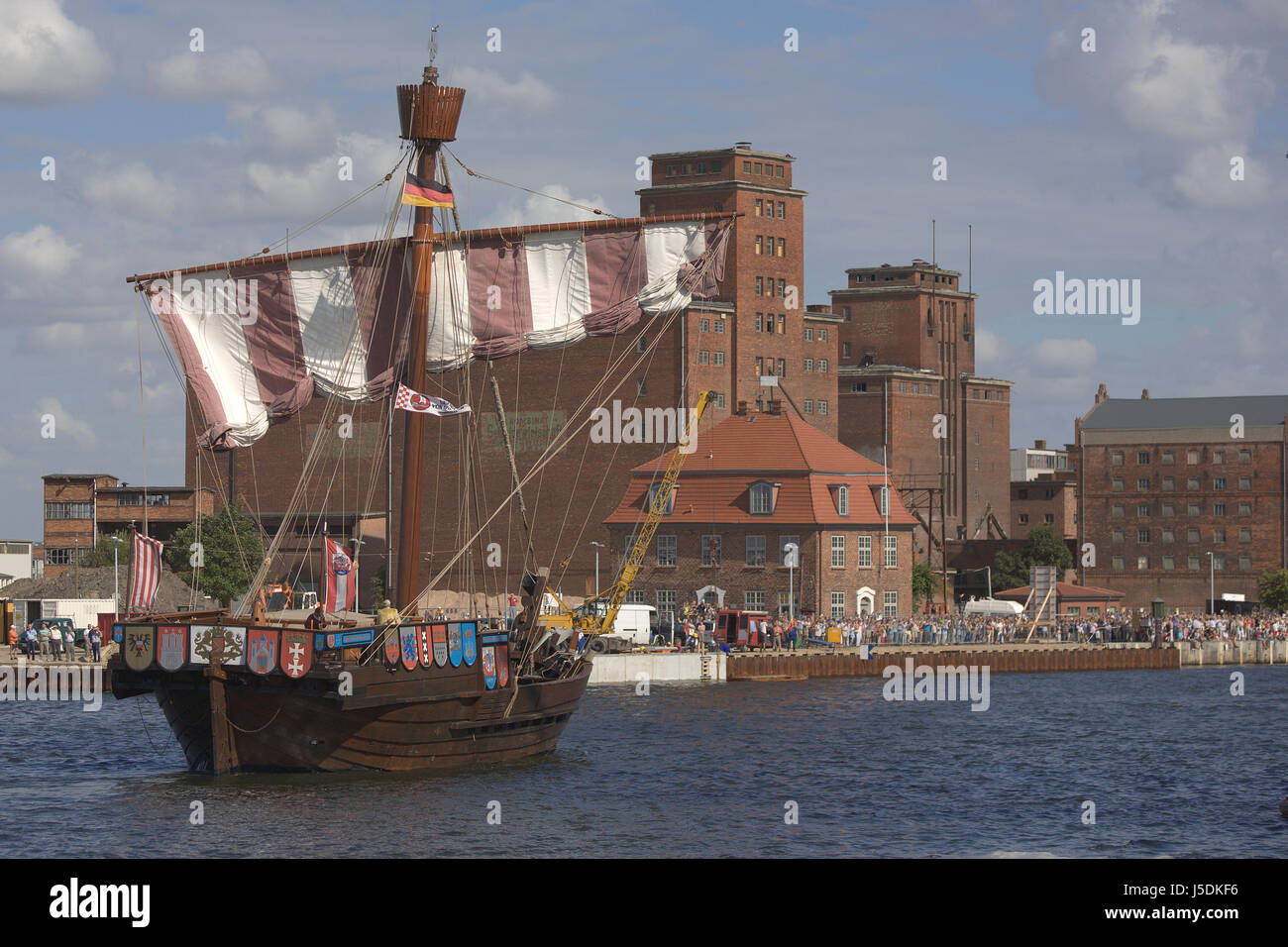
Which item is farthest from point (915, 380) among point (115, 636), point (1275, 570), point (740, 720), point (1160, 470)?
point (115, 636)

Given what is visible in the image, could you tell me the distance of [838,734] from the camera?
4766 centimetres

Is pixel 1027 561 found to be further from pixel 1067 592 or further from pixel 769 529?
pixel 769 529

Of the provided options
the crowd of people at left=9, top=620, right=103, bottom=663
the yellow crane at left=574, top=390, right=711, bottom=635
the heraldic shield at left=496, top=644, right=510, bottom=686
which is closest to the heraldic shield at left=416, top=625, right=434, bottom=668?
the heraldic shield at left=496, top=644, right=510, bottom=686

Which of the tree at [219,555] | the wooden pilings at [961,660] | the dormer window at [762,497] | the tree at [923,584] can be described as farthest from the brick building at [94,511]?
the tree at [923,584]

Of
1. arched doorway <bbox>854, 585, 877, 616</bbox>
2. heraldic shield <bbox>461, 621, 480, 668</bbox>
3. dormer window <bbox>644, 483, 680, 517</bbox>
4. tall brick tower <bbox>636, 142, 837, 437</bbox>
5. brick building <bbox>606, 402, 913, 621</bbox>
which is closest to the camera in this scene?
heraldic shield <bbox>461, 621, 480, 668</bbox>

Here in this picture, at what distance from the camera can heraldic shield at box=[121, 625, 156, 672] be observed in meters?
33.3

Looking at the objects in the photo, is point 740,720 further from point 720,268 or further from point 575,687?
point 720,268

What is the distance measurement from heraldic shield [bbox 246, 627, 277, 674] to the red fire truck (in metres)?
41.3

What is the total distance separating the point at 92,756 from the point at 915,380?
10322cm

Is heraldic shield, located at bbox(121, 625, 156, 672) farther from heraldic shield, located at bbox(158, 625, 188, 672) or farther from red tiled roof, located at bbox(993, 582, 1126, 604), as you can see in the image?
red tiled roof, located at bbox(993, 582, 1126, 604)

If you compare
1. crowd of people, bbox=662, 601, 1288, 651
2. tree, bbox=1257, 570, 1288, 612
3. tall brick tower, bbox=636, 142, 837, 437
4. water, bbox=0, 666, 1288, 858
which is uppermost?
tall brick tower, bbox=636, 142, 837, 437

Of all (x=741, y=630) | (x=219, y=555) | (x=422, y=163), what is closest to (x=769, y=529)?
(x=741, y=630)

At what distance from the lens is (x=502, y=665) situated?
36875 mm
